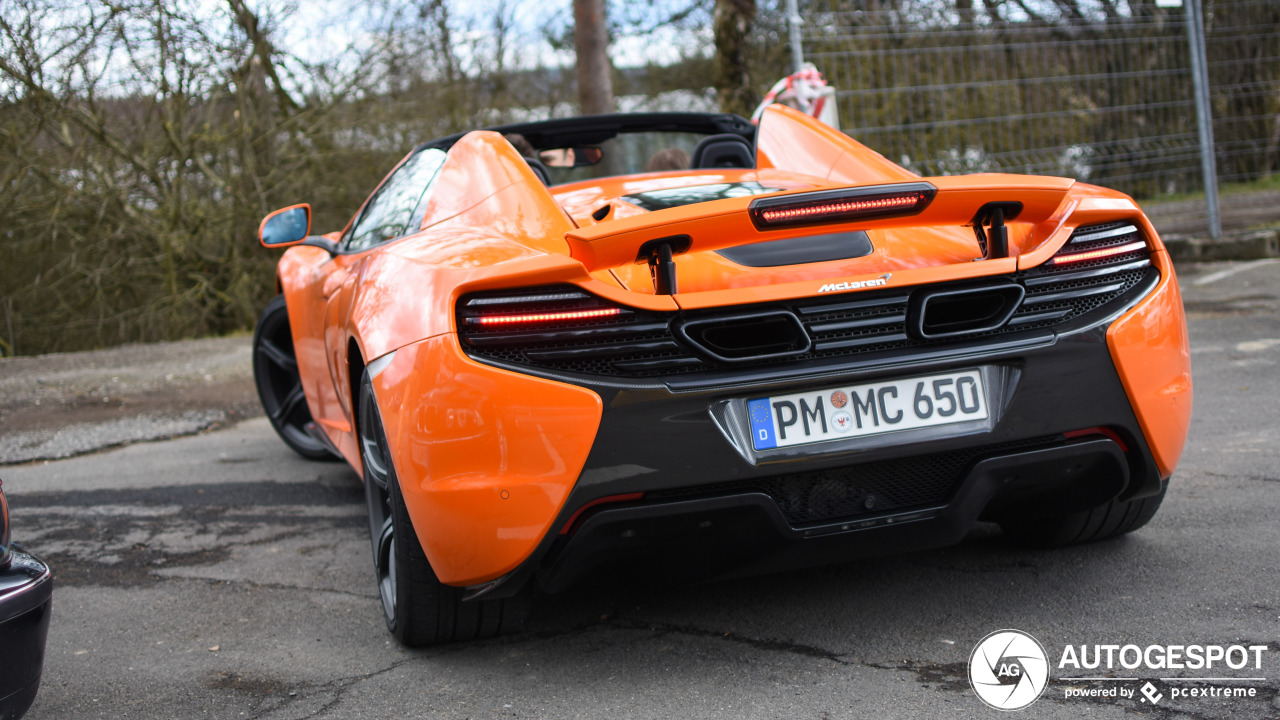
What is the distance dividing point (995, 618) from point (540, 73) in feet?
58.1

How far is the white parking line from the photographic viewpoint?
28.5ft

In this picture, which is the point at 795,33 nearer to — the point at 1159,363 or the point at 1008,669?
the point at 1159,363

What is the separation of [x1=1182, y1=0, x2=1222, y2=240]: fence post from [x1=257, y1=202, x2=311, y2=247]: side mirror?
8530mm

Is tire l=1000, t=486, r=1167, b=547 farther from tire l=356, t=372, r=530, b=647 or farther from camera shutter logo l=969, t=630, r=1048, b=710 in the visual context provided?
tire l=356, t=372, r=530, b=647

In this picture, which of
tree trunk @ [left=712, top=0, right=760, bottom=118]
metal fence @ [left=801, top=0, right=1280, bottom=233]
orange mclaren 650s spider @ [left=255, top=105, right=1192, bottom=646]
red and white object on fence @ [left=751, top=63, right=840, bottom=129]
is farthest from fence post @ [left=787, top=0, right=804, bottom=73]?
orange mclaren 650s spider @ [left=255, top=105, right=1192, bottom=646]

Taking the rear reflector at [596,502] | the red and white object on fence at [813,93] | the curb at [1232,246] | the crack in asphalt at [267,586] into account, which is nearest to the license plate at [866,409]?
the rear reflector at [596,502]

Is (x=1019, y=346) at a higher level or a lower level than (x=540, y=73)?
lower

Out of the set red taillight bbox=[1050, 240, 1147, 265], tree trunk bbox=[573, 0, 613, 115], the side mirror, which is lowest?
red taillight bbox=[1050, 240, 1147, 265]

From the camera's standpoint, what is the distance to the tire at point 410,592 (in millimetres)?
2518

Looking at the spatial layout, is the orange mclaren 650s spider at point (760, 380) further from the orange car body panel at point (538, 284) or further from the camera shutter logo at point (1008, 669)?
the camera shutter logo at point (1008, 669)

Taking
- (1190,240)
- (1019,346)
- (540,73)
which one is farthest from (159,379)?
(540,73)

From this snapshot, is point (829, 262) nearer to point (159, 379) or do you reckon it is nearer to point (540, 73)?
point (159, 379)

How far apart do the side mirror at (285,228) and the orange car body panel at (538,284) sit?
4.96ft

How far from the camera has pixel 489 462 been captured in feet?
7.27
